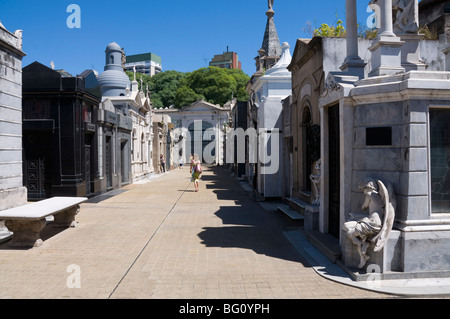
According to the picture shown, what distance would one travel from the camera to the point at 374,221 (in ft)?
16.6

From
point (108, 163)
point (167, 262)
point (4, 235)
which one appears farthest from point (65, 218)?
point (108, 163)

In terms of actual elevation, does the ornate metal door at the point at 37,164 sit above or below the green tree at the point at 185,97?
below

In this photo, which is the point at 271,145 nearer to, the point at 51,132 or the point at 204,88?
the point at 51,132

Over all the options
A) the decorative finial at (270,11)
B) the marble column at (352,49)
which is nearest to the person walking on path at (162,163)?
the marble column at (352,49)

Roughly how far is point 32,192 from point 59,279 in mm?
9442

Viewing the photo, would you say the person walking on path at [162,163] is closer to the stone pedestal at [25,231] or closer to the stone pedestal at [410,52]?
the stone pedestal at [25,231]

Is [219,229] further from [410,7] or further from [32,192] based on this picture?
[32,192]

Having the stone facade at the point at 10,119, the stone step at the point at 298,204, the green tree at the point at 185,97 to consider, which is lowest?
the stone step at the point at 298,204

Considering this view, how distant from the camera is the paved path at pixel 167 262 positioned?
4863 mm

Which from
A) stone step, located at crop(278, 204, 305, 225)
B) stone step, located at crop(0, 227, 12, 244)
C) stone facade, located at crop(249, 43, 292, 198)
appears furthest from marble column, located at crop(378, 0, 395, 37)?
stone step, located at crop(0, 227, 12, 244)

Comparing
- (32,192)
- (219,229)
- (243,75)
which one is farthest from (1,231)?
(243,75)

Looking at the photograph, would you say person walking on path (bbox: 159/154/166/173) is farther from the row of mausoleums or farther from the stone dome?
the row of mausoleums

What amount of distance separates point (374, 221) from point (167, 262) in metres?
3.29

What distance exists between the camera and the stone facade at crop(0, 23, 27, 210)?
26.7ft
